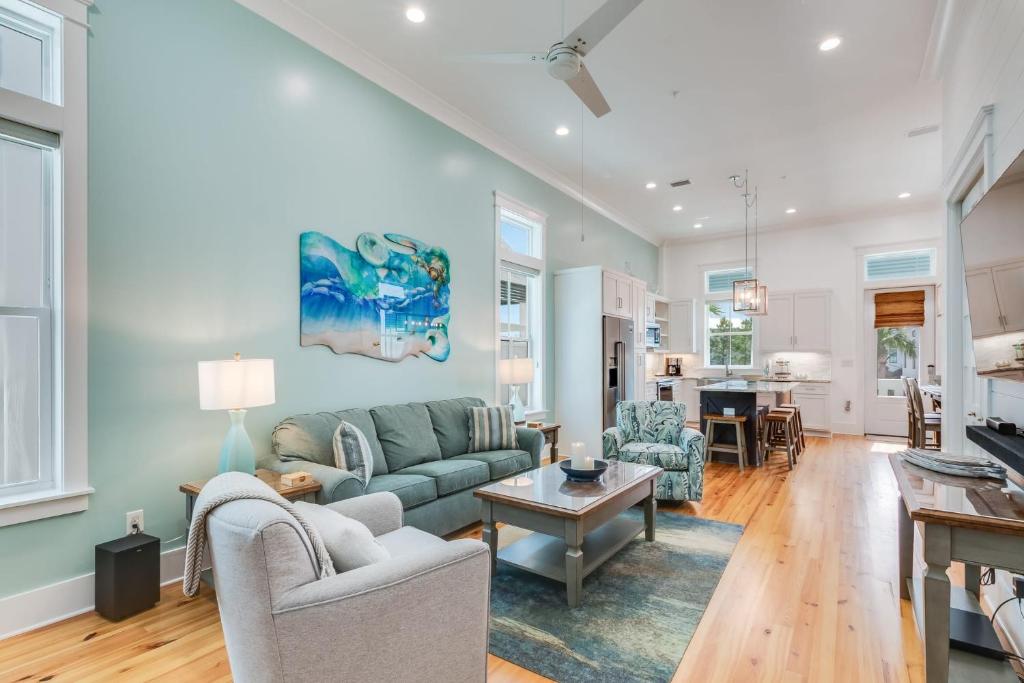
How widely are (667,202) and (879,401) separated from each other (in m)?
4.64

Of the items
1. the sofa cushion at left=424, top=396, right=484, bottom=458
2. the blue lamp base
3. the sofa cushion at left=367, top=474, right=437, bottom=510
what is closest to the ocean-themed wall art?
the sofa cushion at left=424, top=396, right=484, bottom=458

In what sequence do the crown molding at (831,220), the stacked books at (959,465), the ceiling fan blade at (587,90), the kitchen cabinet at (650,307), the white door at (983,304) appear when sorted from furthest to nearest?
the kitchen cabinet at (650,307), the crown molding at (831,220), the ceiling fan blade at (587,90), the white door at (983,304), the stacked books at (959,465)

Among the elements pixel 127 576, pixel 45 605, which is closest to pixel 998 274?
pixel 127 576

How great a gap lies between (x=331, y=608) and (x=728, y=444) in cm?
567

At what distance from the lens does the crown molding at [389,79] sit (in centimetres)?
325

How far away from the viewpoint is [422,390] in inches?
170

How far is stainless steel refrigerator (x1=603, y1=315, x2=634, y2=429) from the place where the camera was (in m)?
6.00

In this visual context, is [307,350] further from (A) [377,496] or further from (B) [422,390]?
(A) [377,496]

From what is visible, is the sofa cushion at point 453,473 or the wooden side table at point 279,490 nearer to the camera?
the wooden side table at point 279,490

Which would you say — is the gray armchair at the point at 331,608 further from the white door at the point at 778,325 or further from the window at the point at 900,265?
the window at the point at 900,265

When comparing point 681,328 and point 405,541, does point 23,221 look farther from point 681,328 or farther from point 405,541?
point 681,328

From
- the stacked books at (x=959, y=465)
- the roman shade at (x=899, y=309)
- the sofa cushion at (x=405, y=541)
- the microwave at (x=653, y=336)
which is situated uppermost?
the roman shade at (x=899, y=309)

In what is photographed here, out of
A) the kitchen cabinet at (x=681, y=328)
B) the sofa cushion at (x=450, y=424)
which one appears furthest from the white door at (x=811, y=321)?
the sofa cushion at (x=450, y=424)

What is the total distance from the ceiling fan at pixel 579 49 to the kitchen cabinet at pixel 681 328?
712 cm
